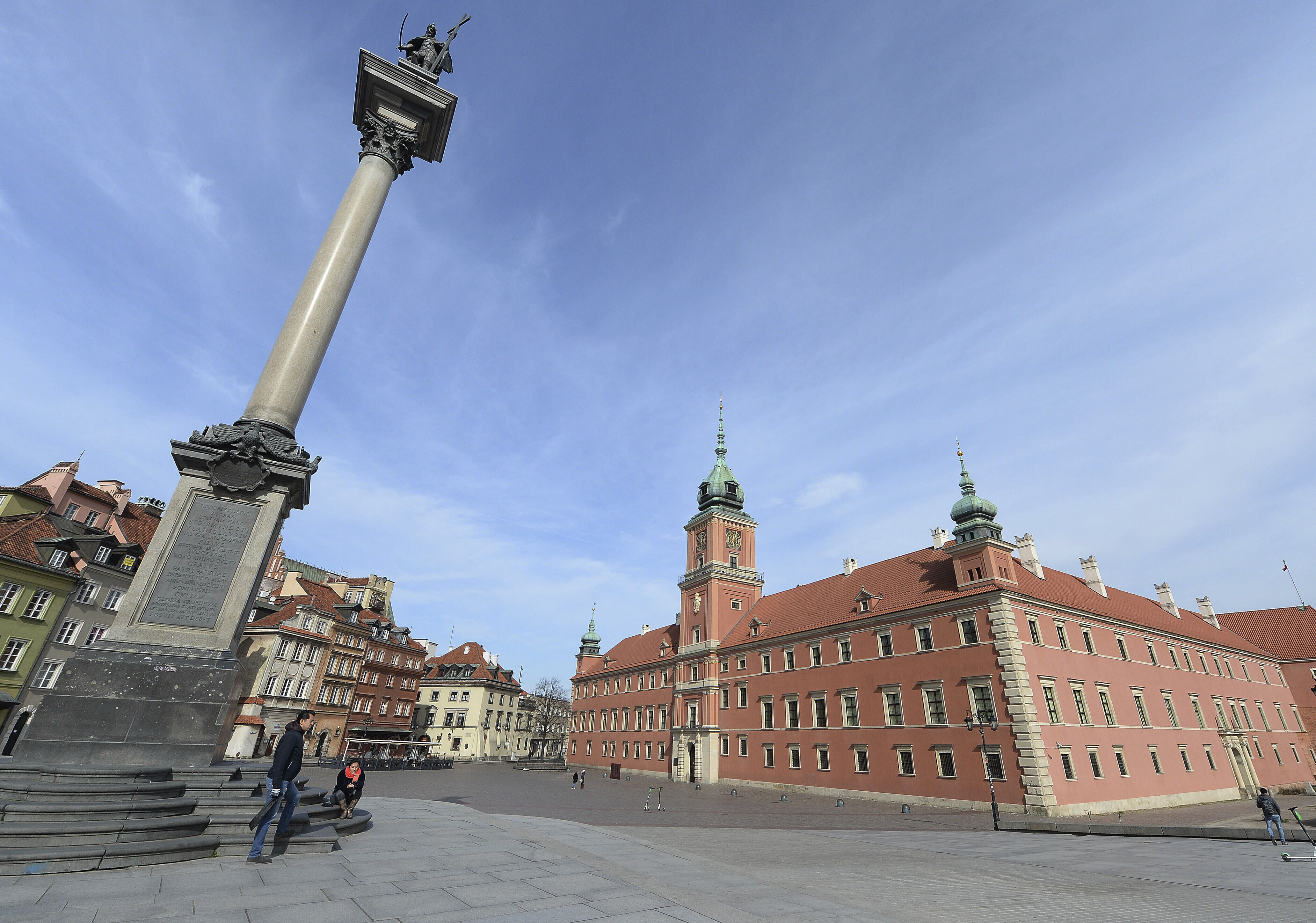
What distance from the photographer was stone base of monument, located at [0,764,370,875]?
6.07m

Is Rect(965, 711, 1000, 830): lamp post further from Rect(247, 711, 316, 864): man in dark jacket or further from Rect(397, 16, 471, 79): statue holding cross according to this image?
Rect(397, 16, 471, 79): statue holding cross

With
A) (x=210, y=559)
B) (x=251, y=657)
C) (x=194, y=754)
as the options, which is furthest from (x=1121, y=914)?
(x=210, y=559)

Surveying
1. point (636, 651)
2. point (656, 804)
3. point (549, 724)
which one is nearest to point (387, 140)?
point (656, 804)

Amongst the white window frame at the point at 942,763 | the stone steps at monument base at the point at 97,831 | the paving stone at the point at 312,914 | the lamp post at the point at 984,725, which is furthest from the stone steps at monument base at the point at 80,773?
the white window frame at the point at 942,763

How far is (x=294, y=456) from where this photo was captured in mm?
10195

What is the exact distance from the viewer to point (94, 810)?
670cm

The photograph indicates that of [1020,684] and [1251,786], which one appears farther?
[1251,786]

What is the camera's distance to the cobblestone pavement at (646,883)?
5527 mm

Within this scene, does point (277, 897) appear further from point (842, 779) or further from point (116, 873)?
point (842, 779)

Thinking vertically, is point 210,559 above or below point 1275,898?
above

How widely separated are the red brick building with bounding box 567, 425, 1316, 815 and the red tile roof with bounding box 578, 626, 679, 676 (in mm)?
6453

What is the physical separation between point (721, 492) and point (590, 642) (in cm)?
3163

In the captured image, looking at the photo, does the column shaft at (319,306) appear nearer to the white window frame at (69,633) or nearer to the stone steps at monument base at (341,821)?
the stone steps at monument base at (341,821)

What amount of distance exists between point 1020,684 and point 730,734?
23096 millimetres
